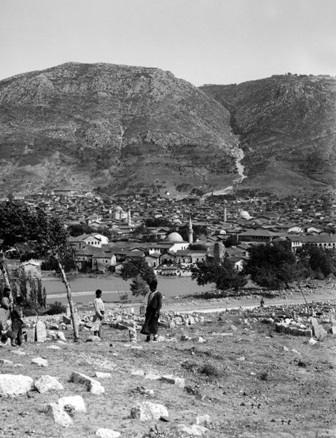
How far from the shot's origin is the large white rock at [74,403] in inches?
285

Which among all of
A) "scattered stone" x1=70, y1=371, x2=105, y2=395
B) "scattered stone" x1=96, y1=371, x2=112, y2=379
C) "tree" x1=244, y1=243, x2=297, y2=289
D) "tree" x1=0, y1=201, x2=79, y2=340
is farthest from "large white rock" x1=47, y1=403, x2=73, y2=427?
"tree" x1=244, y1=243, x2=297, y2=289

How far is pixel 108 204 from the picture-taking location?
5207 inches

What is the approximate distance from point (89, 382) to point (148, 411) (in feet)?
4.13

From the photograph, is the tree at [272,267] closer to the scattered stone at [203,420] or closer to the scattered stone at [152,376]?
the scattered stone at [152,376]

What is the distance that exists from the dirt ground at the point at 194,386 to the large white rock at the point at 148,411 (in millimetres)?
113

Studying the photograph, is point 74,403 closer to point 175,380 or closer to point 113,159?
point 175,380

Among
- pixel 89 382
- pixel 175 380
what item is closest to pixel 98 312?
pixel 175 380

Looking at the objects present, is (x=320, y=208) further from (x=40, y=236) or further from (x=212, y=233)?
(x=40, y=236)

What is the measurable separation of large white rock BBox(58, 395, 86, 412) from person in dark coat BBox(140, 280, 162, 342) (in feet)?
16.6

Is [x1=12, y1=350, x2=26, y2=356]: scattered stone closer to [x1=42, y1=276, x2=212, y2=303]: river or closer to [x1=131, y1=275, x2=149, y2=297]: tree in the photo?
[x1=131, y1=275, x2=149, y2=297]: tree

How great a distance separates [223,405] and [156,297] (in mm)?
3969

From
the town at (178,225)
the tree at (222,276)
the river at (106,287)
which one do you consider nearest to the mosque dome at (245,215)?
the town at (178,225)

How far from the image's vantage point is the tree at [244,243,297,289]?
3703 cm

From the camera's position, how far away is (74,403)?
7281 mm
